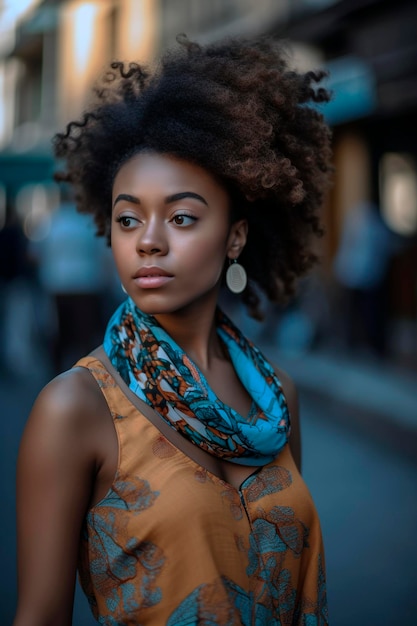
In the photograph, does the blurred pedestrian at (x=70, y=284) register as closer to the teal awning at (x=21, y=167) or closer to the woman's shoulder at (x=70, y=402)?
the teal awning at (x=21, y=167)

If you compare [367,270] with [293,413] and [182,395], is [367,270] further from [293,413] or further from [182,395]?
[182,395]

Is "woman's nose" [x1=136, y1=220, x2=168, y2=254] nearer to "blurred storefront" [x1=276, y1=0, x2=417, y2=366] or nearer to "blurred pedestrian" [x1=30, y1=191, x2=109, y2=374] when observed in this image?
"blurred pedestrian" [x1=30, y1=191, x2=109, y2=374]

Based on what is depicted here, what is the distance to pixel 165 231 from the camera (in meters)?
1.85

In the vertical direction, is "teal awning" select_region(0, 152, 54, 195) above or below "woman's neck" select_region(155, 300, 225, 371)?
above

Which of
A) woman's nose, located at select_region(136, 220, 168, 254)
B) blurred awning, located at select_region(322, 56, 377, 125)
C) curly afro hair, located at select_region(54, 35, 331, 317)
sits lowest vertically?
woman's nose, located at select_region(136, 220, 168, 254)

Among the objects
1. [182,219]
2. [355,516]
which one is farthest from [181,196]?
[355,516]

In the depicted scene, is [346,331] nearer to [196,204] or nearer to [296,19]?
[296,19]

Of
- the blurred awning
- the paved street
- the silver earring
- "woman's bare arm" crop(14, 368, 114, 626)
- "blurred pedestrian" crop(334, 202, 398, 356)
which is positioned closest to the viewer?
"woman's bare arm" crop(14, 368, 114, 626)

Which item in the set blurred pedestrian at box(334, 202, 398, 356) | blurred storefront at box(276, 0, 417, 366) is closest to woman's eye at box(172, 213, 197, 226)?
blurred pedestrian at box(334, 202, 398, 356)

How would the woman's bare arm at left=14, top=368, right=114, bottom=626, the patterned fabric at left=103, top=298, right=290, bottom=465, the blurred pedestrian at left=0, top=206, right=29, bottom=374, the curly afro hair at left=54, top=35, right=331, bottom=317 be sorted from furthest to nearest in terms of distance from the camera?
1. the blurred pedestrian at left=0, top=206, right=29, bottom=374
2. the curly afro hair at left=54, top=35, right=331, bottom=317
3. the patterned fabric at left=103, top=298, right=290, bottom=465
4. the woman's bare arm at left=14, top=368, right=114, bottom=626

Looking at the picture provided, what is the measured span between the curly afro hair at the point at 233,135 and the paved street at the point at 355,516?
67.1 inches

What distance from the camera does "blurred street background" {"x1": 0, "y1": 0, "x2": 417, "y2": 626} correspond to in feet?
14.8

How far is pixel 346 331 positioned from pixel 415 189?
3.51 metres

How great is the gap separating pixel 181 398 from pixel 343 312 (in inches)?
351
